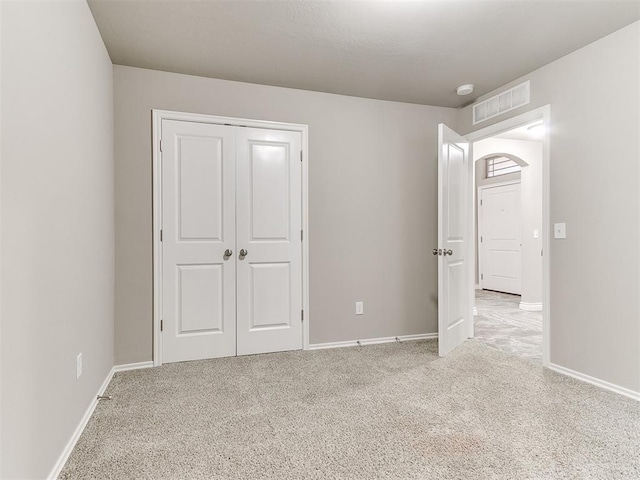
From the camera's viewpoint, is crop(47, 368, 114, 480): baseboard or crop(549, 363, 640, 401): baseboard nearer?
crop(47, 368, 114, 480): baseboard

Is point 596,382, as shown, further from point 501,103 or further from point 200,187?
point 200,187

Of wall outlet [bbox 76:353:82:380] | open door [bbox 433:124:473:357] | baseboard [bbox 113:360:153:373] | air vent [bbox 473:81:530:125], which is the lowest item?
baseboard [bbox 113:360:153:373]

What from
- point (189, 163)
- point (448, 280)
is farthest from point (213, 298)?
point (448, 280)

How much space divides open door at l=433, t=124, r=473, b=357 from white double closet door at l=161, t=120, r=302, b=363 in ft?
4.08

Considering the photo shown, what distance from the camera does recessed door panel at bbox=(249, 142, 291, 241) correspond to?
10.9ft

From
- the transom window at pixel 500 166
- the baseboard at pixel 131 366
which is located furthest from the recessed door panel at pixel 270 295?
the transom window at pixel 500 166

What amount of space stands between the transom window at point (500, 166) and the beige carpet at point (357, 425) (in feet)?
15.7

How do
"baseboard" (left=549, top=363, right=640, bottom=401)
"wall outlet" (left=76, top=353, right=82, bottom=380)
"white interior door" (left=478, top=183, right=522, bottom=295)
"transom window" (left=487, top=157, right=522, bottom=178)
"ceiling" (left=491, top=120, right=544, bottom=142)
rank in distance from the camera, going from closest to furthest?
"wall outlet" (left=76, top=353, right=82, bottom=380) < "baseboard" (left=549, top=363, right=640, bottom=401) < "ceiling" (left=491, top=120, right=544, bottom=142) < "white interior door" (left=478, top=183, right=522, bottom=295) < "transom window" (left=487, top=157, right=522, bottom=178)

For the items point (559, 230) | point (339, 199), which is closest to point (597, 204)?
point (559, 230)

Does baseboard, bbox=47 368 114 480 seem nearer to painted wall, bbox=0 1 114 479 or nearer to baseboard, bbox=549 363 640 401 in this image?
painted wall, bbox=0 1 114 479

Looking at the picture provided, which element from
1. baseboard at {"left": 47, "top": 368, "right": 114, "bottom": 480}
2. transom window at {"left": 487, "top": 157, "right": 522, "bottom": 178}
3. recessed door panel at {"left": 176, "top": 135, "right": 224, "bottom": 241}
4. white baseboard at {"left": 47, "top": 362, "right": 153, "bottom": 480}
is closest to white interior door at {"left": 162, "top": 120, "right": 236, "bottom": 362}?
recessed door panel at {"left": 176, "top": 135, "right": 224, "bottom": 241}

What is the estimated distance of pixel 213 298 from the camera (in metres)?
3.21

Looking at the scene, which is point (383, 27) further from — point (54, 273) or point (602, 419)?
point (602, 419)

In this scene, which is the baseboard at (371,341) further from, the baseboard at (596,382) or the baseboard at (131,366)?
the baseboard at (131,366)
